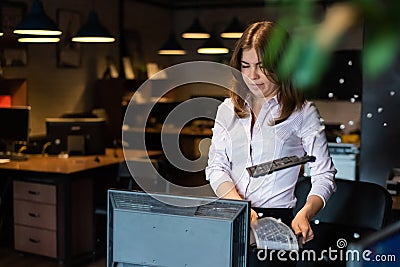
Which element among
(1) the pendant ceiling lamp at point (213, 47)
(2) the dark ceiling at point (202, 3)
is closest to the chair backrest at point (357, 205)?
(1) the pendant ceiling lamp at point (213, 47)

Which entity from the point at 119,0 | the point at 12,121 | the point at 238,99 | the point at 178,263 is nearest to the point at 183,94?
the point at 119,0

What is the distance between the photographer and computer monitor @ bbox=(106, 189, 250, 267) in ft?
3.60

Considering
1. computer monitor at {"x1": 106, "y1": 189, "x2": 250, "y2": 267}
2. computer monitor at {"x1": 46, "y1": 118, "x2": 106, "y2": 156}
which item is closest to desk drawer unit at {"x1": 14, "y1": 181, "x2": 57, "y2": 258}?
computer monitor at {"x1": 46, "y1": 118, "x2": 106, "y2": 156}

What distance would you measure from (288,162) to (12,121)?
434cm

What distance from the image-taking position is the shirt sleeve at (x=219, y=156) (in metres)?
1.72

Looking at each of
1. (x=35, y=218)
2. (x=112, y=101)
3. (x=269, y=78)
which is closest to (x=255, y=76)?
(x=269, y=78)

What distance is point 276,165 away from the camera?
1.67 meters

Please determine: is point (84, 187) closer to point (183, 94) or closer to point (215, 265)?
point (215, 265)

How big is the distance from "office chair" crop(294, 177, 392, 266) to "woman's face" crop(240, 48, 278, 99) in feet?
1.91

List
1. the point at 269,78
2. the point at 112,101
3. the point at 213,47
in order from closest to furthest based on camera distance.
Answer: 1. the point at 269,78
2. the point at 213,47
3. the point at 112,101

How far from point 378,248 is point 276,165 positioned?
42.4 inches

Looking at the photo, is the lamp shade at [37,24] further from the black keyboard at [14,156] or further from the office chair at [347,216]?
the office chair at [347,216]

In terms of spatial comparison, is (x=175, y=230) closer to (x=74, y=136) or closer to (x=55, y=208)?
(x=55, y=208)

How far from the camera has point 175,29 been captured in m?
10.6
